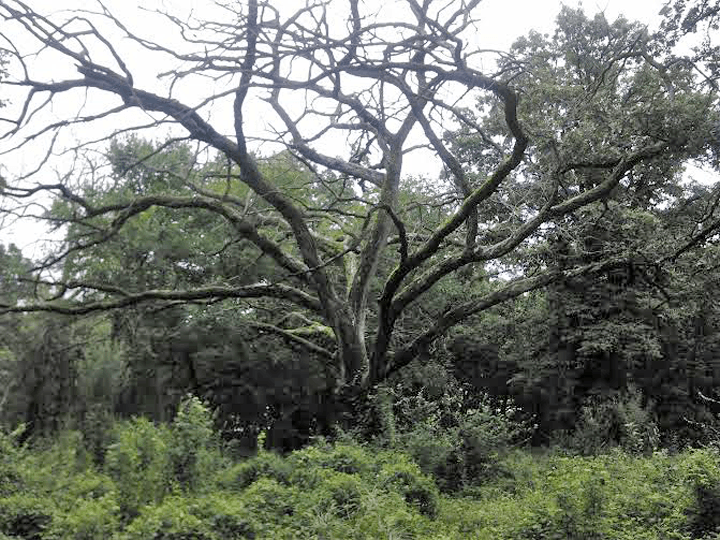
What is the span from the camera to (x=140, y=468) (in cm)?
810

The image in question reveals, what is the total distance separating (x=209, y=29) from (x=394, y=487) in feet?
20.9

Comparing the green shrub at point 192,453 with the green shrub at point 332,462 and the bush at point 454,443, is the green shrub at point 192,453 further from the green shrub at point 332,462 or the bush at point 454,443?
the bush at point 454,443

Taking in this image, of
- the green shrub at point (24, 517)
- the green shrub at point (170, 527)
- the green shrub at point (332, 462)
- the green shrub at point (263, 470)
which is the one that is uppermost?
the green shrub at point (332, 462)

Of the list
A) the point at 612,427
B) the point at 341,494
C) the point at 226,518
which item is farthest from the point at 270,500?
the point at 612,427

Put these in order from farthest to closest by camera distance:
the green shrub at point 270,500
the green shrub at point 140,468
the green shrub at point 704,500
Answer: the green shrub at point 140,468 → the green shrub at point 270,500 → the green shrub at point 704,500

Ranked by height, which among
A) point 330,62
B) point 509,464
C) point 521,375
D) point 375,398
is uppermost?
point 330,62

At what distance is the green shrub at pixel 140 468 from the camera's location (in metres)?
7.62

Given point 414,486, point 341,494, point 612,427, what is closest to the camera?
point 341,494

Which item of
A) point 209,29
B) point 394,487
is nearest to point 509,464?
point 394,487

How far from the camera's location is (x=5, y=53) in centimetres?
978

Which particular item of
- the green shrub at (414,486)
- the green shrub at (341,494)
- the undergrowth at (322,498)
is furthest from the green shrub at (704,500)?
the green shrub at (341,494)

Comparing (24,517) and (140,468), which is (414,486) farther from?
(24,517)

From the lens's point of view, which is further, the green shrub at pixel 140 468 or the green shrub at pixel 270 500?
the green shrub at pixel 140 468

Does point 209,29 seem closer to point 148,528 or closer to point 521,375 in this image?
point 148,528
